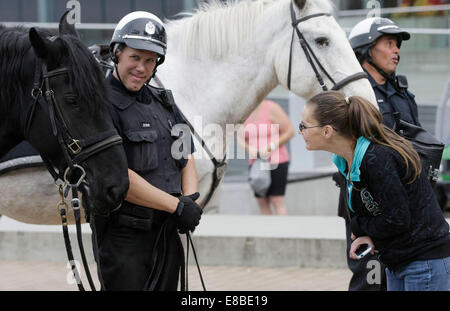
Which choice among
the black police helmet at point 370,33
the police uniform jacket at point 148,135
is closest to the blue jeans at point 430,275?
the police uniform jacket at point 148,135

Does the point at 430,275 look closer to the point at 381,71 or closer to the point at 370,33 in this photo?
the point at 381,71

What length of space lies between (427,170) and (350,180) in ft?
2.44

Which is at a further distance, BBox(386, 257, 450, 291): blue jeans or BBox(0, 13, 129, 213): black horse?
BBox(386, 257, 450, 291): blue jeans

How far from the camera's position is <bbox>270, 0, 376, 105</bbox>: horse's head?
4629mm

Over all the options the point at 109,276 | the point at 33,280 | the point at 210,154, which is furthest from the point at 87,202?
the point at 33,280

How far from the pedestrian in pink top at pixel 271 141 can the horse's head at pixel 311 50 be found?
3.11m

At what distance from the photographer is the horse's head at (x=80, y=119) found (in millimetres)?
3254

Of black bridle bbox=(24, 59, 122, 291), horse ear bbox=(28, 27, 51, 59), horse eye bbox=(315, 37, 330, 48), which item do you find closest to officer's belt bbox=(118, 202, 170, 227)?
black bridle bbox=(24, 59, 122, 291)

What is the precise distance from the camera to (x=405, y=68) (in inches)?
491

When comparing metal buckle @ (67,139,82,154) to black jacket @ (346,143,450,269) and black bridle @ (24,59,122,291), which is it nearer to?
black bridle @ (24,59,122,291)

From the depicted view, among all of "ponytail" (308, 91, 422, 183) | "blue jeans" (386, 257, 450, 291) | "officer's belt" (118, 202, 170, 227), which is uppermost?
"ponytail" (308, 91, 422, 183)

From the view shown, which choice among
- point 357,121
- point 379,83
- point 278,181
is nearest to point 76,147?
point 357,121

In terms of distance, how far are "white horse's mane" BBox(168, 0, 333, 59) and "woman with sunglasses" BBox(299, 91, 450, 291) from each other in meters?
1.51

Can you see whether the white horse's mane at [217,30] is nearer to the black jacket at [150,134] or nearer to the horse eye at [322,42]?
the horse eye at [322,42]
